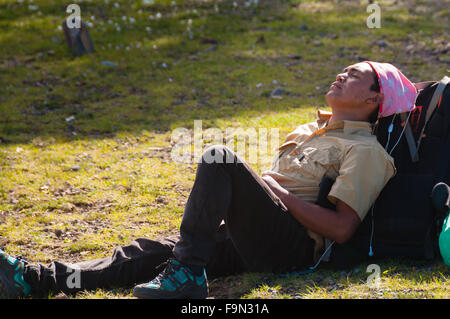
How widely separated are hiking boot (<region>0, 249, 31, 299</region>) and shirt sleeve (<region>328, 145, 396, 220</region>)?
87.2 inches

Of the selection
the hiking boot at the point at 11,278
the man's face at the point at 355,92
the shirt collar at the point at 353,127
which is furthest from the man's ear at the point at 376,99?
the hiking boot at the point at 11,278

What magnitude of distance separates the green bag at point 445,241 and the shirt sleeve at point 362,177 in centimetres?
49

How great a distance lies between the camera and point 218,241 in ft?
13.7

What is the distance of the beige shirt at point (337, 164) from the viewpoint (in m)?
3.75

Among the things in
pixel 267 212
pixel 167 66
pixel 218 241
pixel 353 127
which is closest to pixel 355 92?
pixel 353 127

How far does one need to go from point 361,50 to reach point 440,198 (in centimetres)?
750

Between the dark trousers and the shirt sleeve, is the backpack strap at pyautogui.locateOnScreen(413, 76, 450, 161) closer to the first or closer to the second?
the shirt sleeve

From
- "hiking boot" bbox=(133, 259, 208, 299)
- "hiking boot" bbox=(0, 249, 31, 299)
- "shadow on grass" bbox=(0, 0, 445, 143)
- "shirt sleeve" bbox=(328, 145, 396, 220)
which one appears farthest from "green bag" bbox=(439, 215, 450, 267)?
"shadow on grass" bbox=(0, 0, 445, 143)

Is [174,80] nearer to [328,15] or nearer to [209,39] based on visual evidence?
[209,39]

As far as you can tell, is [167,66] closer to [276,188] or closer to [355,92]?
[355,92]

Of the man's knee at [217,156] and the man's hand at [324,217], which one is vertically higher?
the man's knee at [217,156]

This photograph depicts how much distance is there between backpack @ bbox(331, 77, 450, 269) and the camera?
3.90 m

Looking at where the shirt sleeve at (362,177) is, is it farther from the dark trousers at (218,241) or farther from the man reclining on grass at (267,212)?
the dark trousers at (218,241)

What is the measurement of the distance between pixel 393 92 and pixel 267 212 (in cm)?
139
